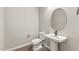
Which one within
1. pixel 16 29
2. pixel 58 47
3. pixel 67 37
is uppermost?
pixel 16 29

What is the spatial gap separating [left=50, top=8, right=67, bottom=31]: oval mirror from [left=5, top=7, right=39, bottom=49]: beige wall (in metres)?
0.22

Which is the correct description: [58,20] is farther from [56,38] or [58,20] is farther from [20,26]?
[20,26]

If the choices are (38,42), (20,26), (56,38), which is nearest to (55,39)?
(56,38)

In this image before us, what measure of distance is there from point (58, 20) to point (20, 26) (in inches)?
20.1

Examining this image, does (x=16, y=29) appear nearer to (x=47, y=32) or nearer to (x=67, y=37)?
(x=47, y=32)

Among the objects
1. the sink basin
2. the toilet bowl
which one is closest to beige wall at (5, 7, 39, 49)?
the toilet bowl

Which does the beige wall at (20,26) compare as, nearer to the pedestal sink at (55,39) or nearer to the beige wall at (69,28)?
the beige wall at (69,28)

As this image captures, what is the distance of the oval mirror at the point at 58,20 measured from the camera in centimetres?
107

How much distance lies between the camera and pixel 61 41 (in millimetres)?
1048

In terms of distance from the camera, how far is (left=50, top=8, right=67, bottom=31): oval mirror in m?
1.07

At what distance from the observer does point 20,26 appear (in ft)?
3.36

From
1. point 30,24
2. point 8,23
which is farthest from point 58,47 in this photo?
point 8,23
